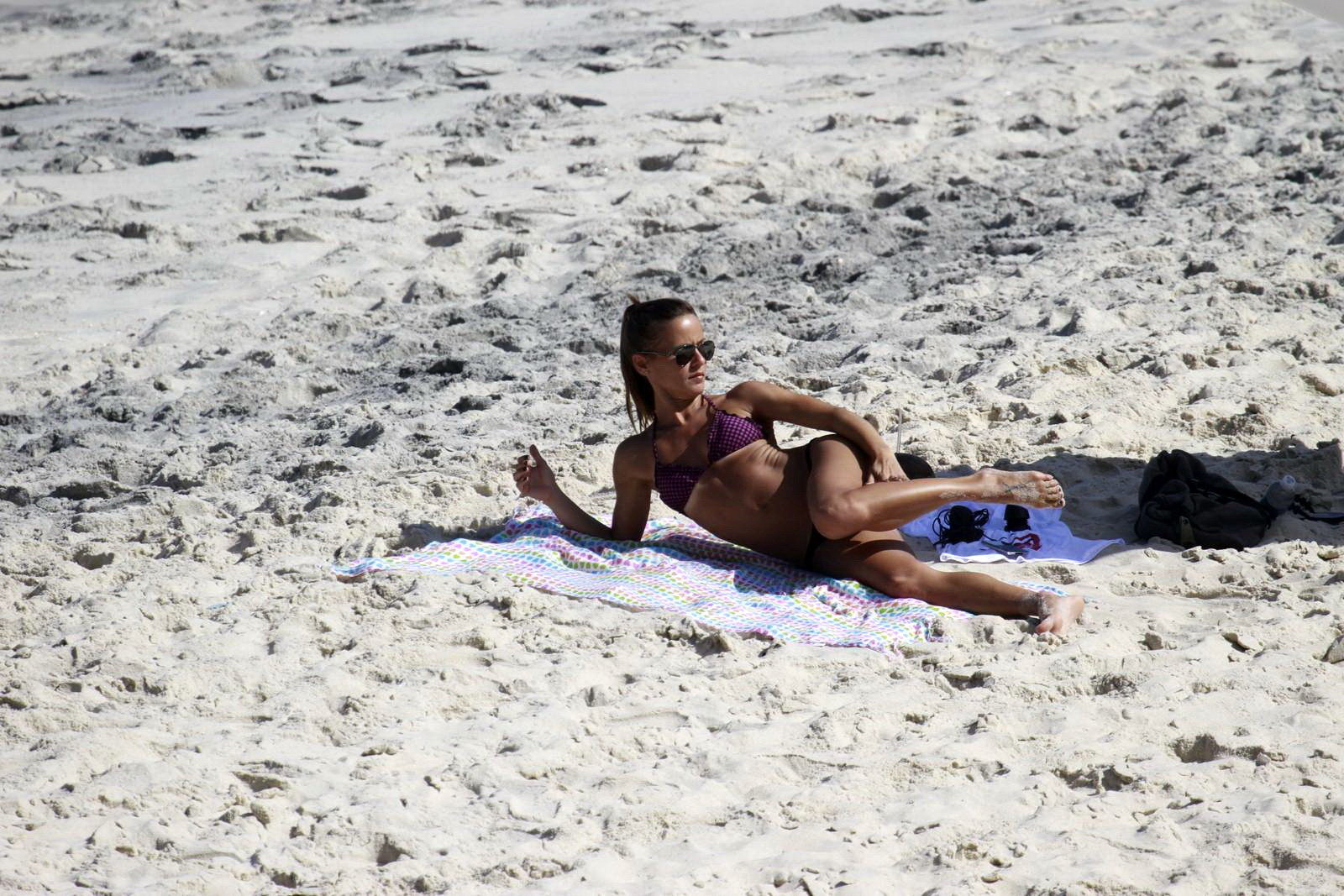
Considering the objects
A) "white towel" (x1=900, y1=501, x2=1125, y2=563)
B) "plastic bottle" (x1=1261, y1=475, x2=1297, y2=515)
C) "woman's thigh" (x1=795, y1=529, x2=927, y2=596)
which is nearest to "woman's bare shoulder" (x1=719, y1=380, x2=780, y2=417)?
"woman's thigh" (x1=795, y1=529, x2=927, y2=596)

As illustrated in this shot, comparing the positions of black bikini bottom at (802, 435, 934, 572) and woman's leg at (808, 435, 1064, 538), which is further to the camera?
black bikini bottom at (802, 435, 934, 572)

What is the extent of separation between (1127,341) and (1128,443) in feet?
2.97

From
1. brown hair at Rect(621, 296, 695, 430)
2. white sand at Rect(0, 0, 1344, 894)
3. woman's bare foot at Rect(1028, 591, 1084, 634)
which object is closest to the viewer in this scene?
white sand at Rect(0, 0, 1344, 894)

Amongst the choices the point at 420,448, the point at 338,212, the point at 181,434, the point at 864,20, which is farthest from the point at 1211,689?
the point at 864,20

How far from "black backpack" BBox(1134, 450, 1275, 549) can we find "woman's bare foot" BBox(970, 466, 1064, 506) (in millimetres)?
600

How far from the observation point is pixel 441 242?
705 centimetres

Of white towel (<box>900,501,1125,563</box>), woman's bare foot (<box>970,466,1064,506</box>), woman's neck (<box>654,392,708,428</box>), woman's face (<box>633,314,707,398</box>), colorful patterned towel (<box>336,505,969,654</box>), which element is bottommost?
white towel (<box>900,501,1125,563</box>)

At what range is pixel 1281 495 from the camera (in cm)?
422

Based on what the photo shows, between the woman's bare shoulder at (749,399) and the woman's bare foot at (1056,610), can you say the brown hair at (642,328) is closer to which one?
the woman's bare shoulder at (749,399)

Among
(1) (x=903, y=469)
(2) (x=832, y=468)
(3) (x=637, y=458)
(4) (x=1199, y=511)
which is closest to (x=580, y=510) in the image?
(3) (x=637, y=458)

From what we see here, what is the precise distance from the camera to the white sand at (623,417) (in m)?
2.77

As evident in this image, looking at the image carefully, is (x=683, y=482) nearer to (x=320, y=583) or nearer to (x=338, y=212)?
(x=320, y=583)

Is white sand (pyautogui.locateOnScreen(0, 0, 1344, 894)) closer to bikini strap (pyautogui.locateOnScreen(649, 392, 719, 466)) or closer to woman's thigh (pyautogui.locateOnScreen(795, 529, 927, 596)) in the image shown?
woman's thigh (pyautogui.locateOnScreen(795, 529, 927, 596))

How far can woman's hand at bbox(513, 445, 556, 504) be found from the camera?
416cm
